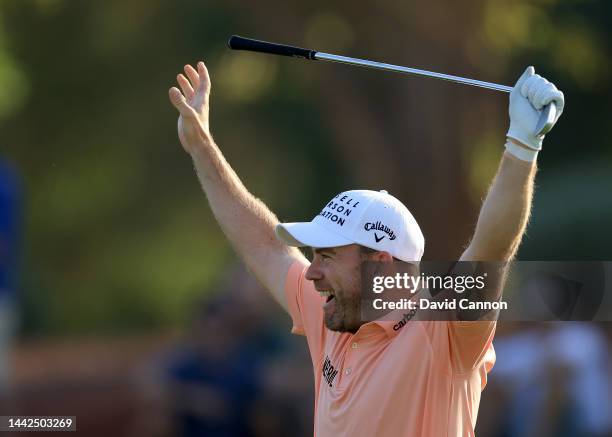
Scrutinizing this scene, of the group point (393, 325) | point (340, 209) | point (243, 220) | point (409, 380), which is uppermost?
point (243, 220)

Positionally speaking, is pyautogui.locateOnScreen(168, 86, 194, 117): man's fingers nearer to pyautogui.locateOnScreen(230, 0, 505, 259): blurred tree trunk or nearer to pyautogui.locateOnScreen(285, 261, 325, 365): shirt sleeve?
pyautogui.locateOnScreen(285, 261, 325, 365): shirt sleeve

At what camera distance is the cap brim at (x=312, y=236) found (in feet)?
13.5

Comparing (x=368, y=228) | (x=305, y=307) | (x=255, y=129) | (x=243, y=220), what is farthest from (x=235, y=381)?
(x=255, y=129)

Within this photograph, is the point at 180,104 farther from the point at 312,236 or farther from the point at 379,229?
the point at 379,229

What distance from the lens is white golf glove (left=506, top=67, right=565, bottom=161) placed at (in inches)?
141

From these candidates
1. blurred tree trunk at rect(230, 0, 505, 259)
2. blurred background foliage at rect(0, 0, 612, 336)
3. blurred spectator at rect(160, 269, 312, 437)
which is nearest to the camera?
blurred spectator at rect(160, 269, 312, 437)

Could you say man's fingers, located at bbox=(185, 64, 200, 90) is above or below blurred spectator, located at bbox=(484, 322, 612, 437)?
above

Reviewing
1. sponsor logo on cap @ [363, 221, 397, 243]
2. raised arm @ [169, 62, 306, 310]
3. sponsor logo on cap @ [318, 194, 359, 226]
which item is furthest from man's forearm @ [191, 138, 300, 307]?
sponsor logo on cap @ [363, 221, 397, 243]

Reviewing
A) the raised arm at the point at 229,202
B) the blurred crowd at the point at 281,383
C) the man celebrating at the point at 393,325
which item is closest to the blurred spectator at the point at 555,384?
the blurred crowd at the point at 281,383

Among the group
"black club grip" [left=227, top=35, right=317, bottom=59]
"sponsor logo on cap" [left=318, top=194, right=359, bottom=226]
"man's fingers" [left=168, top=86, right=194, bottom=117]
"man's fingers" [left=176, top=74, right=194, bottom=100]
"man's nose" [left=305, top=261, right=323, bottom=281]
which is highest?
"black club grip" [left=227, top=35, right=317, bottom=59]

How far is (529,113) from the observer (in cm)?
360

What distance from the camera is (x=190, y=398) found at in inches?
303

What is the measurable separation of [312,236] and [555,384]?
13.2 ft

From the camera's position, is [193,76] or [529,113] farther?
[193,76]
